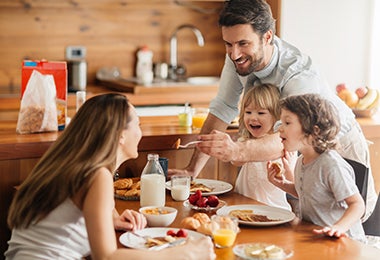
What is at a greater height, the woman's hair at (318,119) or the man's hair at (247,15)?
the man's hair at (247,15)

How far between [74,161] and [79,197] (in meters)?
0.11

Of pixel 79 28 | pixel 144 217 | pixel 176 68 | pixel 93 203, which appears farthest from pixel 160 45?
pixel 93 203

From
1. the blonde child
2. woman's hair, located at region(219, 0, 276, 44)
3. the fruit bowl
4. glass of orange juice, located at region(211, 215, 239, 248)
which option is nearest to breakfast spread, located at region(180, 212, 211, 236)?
glass of orange juice, located at region(211, 215, 239, 248)

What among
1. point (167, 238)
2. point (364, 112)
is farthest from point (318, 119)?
point (364, 112)

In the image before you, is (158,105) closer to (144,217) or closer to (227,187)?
(227,187)

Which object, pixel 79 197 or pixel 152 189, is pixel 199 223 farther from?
pixel 79 197

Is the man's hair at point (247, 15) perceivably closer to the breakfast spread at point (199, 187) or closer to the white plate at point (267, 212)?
the breakfast spread at point (199, 187)

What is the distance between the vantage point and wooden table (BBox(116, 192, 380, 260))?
226 cm

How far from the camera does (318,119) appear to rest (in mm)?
2744

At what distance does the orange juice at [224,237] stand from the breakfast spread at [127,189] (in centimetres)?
70

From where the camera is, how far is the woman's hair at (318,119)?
2.73 meters

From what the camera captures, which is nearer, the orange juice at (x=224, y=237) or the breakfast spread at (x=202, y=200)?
the orange juice at (x=224, y=237)

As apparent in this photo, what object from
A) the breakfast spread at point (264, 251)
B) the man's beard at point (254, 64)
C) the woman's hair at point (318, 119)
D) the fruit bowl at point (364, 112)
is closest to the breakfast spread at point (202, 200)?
the woman's hair at point (318, 119)

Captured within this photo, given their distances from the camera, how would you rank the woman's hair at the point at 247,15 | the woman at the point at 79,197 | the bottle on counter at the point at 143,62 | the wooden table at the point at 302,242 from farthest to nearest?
the bottle on counter at the point at 143,62 < the woman's hair at the point at 247,15 < the wooden table at the point at 302,242 < the woman at the point at 79,197
